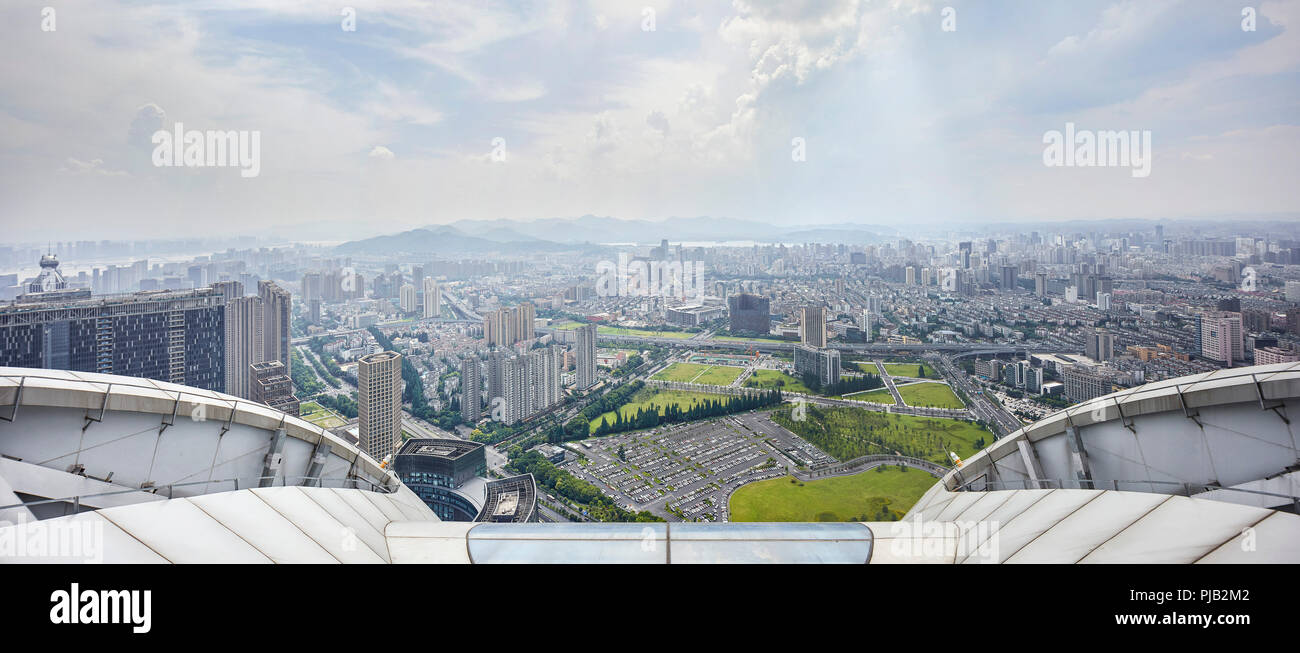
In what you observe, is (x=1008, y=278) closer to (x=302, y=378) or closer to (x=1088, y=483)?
(x=1088, y=483)

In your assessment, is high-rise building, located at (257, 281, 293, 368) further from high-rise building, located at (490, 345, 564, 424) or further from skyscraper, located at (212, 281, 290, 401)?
high-rise building, located at (490, 345, 564, 424)

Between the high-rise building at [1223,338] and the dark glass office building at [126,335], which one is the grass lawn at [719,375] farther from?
the dark glass office building at [126,335]

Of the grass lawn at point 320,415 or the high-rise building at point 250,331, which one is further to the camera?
the high-rise building at point 250,331

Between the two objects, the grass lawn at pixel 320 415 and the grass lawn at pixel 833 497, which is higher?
the grass lawn at pixel 320 415

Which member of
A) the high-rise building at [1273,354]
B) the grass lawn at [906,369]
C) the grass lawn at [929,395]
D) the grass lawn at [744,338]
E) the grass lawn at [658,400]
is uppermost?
the high-rise building at [1273,354]

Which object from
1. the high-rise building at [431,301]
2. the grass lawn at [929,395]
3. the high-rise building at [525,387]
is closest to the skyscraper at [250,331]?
the high-rise building at [525,387]
